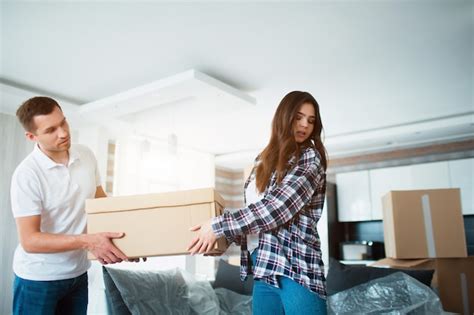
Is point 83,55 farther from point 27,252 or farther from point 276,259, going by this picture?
point 276,259

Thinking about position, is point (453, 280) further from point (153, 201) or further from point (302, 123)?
point (153, 201)

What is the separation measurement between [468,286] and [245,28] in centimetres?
234

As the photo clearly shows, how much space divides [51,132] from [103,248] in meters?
0.46

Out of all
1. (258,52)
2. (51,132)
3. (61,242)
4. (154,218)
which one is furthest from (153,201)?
(258,52)

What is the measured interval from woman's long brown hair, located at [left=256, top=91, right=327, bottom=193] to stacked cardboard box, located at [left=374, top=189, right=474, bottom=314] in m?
1.89

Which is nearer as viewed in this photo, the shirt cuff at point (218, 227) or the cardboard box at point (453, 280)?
the shirt cuff at point (218, 227)

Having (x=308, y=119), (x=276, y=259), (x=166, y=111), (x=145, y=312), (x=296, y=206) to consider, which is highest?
(x=166, y=111)

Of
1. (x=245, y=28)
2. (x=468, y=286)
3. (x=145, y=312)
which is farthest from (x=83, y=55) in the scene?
(x=468, y=286)

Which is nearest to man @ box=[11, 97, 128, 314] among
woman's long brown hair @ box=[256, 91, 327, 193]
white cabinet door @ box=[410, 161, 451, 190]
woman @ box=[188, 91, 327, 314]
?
woman @ box=[188, 91, 327, 314]

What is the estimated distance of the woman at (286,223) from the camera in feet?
3.94

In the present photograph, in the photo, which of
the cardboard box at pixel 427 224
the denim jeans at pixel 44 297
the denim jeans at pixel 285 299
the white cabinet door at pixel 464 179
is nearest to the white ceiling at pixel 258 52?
the white cabinet door at pixel 464 179

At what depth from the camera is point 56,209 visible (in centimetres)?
145

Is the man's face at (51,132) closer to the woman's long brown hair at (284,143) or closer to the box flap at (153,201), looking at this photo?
the box flap at (153,201)

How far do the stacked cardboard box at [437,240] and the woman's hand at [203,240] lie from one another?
2086mm
